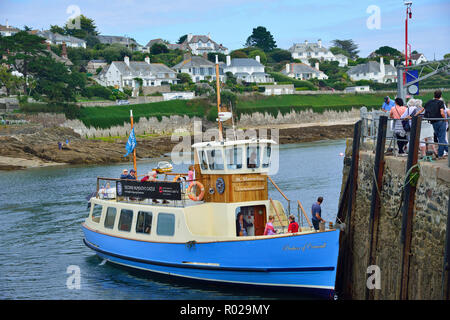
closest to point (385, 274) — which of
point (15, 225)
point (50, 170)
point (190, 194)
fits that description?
point (190, 194)

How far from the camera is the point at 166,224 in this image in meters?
18.5

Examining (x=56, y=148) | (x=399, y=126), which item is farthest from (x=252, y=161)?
(x=56, y=148)

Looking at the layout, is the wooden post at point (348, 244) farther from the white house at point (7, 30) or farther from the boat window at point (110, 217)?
the white house at point (7, 30)

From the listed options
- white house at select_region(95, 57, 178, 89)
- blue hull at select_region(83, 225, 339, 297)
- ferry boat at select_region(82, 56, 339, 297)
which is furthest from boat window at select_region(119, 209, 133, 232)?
white house at select_region(95, 57, 178, 89)

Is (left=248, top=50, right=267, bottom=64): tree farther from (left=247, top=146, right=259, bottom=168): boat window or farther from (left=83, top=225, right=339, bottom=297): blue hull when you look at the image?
(left=83, top=225, right=339, bottom=297): blue hull

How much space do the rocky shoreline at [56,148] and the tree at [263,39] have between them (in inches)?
4387

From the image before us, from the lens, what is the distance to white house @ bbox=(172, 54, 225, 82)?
137 m

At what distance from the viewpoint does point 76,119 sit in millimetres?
86438

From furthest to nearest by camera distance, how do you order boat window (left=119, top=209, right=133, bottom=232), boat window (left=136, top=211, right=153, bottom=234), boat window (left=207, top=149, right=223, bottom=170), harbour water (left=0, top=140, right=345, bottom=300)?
boat window (left=119, top=209, right=133, bottom=232) < boat window (left=136, top=211, right=153, bottom=234) < harbour water (left=0, top=140, right=345, bottom=300) < boat window (left=207, top=149, right=223, bottom=170)

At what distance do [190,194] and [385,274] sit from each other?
7.31m

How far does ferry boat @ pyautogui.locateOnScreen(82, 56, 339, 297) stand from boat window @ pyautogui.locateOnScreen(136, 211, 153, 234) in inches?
1.5

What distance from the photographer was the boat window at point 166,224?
18328mm

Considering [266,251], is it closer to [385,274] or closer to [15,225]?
[385,274]
